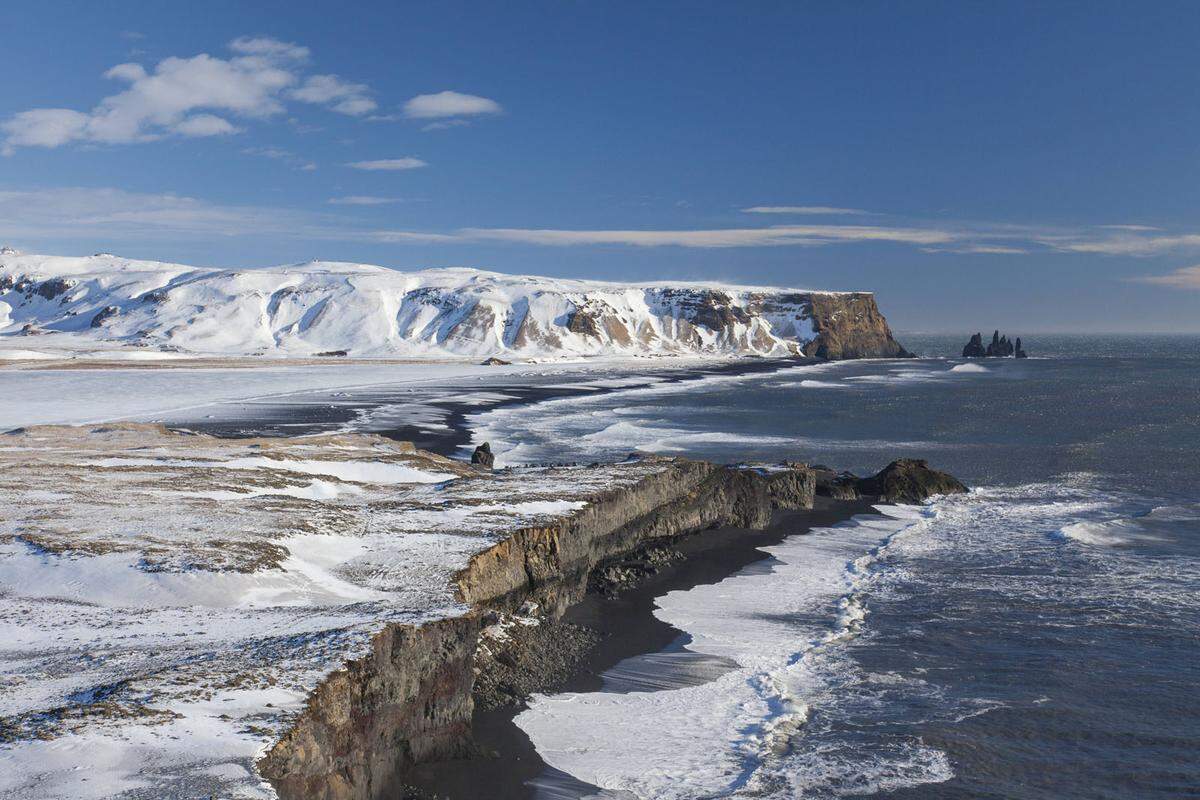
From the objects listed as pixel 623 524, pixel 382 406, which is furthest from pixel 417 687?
pixel 382 406

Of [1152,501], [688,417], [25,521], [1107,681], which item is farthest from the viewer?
[688,417]

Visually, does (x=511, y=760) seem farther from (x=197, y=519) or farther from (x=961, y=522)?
(x=961, y=522)

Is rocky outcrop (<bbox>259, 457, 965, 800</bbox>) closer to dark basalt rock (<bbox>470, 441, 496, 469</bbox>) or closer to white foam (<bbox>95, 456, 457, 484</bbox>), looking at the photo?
white foam (<bbox>95, 456, 457, 484</bbox>)

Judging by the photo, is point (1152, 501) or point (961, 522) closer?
point (961, 522)

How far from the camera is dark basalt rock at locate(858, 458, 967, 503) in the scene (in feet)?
136

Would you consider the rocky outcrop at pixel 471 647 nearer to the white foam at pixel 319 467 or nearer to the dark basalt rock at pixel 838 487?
the dark basalt rock at pixel 838 487

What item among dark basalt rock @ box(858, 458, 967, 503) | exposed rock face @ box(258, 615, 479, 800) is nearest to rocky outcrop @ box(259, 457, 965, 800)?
exposed rock face @ box(258, 615, 479, 800)

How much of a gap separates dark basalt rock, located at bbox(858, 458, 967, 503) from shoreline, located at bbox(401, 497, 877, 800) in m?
1.25

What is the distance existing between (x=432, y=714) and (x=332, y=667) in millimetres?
2465

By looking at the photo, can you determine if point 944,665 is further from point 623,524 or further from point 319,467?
point 319,467

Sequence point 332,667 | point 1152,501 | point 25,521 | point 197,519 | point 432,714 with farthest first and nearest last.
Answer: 1. point 1152,501
2. point 197,519
3. point 25,521
4. point 432,714
5. point 332,667

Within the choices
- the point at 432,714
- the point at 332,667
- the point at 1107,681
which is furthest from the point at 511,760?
the point at 1107,681

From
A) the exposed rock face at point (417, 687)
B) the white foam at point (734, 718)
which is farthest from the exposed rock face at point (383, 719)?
the white foam at point (734, 718)

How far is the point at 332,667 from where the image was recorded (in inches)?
524
